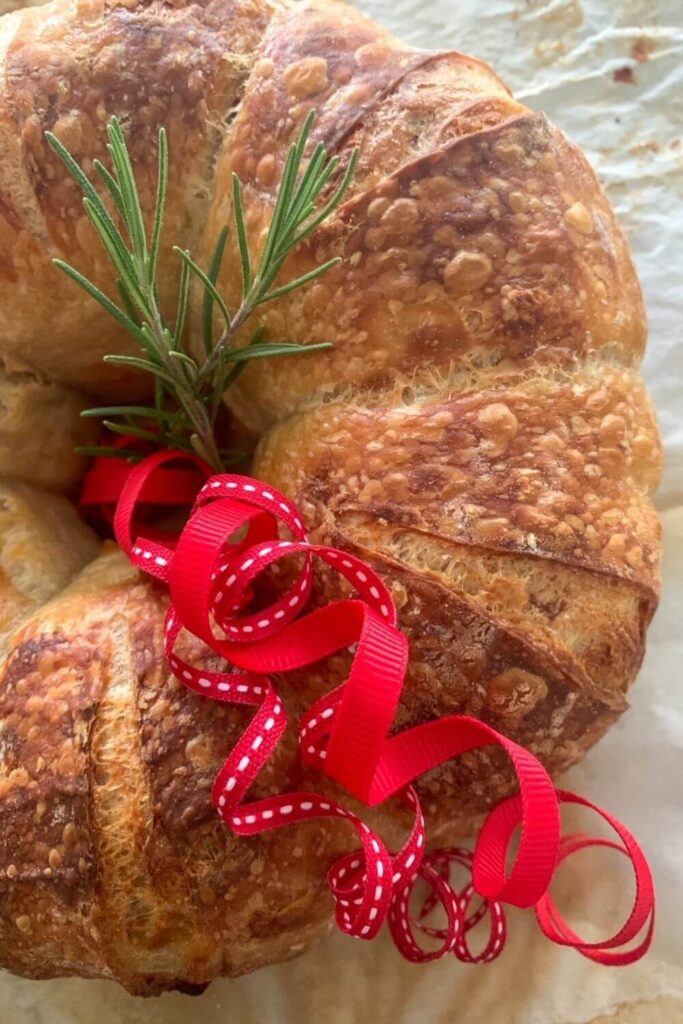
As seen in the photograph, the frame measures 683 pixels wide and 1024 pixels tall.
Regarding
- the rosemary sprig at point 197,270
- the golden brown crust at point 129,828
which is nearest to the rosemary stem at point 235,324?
the rosemary sprig at point 197,270

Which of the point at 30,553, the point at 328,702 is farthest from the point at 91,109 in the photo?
the point at 328,702

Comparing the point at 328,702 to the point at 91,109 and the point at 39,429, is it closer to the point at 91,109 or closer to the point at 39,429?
the point at 39,429

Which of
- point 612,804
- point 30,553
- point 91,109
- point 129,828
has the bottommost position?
point 612,804

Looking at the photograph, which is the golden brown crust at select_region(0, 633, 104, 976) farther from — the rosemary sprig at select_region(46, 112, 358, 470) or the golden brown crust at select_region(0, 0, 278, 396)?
the golden brown crust at select_region(0, 0, 278, 396)

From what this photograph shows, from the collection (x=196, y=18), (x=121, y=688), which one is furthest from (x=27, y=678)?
(x=196, y=18)

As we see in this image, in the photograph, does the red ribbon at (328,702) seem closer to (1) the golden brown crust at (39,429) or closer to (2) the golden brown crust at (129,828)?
(2) the golden brown crust at (129,828)

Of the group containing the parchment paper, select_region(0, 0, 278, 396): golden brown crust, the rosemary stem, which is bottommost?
the parchment paper

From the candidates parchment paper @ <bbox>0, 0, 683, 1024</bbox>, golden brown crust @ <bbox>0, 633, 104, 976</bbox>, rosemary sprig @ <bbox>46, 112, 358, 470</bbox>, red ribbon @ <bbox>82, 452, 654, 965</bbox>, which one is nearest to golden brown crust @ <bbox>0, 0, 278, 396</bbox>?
rosemary sprig @ <bbox>46, 112, 358, 470</bbox>
